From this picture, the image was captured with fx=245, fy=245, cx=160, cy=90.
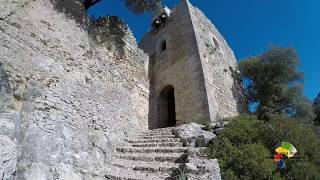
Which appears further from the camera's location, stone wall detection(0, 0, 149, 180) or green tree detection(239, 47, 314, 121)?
green tree detection(239, 47, 314, 121)

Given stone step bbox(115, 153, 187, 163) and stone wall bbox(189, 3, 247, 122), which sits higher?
stone wall bbox(189, 3, 247, 122)

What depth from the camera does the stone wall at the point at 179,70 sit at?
10.5 metres

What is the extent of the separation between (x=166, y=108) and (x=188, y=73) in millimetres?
2249

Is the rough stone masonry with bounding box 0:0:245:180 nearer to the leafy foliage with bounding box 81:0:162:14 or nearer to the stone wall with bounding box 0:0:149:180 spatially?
the stone wall with bounding box 0:0:149:180

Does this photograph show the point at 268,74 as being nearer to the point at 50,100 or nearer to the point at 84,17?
the point at 84,17

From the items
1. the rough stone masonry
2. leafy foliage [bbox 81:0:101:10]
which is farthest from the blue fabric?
leafy foliage [bbox 81:0:101:10]

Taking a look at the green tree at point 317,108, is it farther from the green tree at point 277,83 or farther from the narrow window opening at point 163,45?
the narrow window opening at point 163,45

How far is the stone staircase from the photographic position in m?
5.35

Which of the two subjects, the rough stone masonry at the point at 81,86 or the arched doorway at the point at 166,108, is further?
the arched doorway at the point at 166,108

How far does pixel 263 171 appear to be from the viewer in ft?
19.0

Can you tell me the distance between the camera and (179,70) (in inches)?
464

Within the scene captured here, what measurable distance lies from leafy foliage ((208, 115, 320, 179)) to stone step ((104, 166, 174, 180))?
143 centimetres

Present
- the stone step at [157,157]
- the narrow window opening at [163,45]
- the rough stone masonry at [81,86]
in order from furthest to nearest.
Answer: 1. the narrow window opening at [163,45]
2. the stone step at [157,157]
3. the rough stone masonry at [81,86]

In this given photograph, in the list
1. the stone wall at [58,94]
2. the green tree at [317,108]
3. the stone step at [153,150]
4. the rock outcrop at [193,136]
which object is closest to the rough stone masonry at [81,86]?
the stone wall at [58,94]
